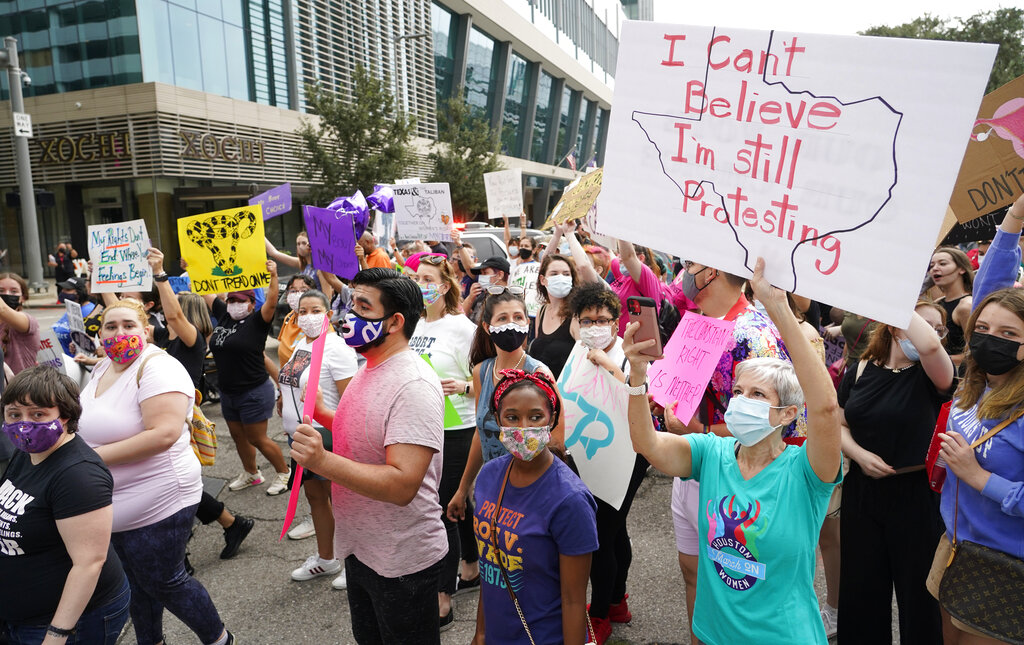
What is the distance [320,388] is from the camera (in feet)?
13.6

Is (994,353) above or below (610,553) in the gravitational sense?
above

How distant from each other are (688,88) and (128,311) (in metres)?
3.08

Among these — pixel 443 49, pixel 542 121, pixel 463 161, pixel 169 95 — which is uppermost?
pixel 443 49

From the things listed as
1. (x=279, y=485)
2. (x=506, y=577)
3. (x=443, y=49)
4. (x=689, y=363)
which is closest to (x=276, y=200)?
(x=279, y=485)

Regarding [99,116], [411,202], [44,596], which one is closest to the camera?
[44,596]

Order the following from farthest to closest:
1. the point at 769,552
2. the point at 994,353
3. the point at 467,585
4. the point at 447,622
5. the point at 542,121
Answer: the point at 542,121 < the point at 467,585 < the point at 447,622 < the point at 994,353 < the point at 769,552

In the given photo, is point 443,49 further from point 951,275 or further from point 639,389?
point 639,389

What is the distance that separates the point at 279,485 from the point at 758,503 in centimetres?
475

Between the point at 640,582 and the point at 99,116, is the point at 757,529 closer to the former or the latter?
the point at 640,582

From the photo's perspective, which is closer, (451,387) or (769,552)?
(769,552)

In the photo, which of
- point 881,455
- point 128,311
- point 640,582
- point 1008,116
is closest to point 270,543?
point 128,311

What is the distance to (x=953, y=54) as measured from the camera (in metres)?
1.59

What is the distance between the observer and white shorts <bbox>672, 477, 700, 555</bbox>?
119 inches

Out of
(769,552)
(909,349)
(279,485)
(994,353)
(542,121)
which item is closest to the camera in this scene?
(769,552)
